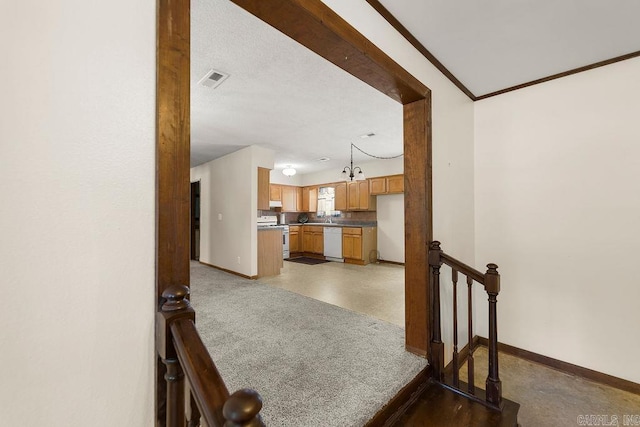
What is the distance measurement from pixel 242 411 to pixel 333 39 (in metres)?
1.55

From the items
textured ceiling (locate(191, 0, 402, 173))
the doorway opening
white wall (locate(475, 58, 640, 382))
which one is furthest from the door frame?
the doorway opening

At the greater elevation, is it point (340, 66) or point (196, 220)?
point (340, 66)

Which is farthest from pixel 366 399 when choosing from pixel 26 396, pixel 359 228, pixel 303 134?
pixel 359 228

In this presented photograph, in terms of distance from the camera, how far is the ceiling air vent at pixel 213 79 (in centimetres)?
232

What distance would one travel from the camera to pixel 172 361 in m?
0.73

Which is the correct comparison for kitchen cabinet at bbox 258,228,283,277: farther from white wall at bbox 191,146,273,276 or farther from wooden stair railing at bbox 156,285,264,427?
wooden stair railing at bbox 156,285,264,427

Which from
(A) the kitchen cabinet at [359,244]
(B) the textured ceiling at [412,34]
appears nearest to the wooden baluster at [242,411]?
(B) the textured ceiling at [412,34]

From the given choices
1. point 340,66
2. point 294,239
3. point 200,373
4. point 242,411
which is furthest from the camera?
point 294,239

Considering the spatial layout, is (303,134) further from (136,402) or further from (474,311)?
(136,402)

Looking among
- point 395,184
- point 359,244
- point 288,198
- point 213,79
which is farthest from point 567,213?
point 288,198

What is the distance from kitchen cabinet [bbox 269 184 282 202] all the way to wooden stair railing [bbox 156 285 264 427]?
6.58m

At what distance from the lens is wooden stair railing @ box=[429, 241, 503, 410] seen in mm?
1737

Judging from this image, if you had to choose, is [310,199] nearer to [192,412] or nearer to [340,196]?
[340,196]

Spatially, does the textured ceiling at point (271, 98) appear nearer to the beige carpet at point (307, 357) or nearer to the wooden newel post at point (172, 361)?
the wooden newel post at point (172, 361)
